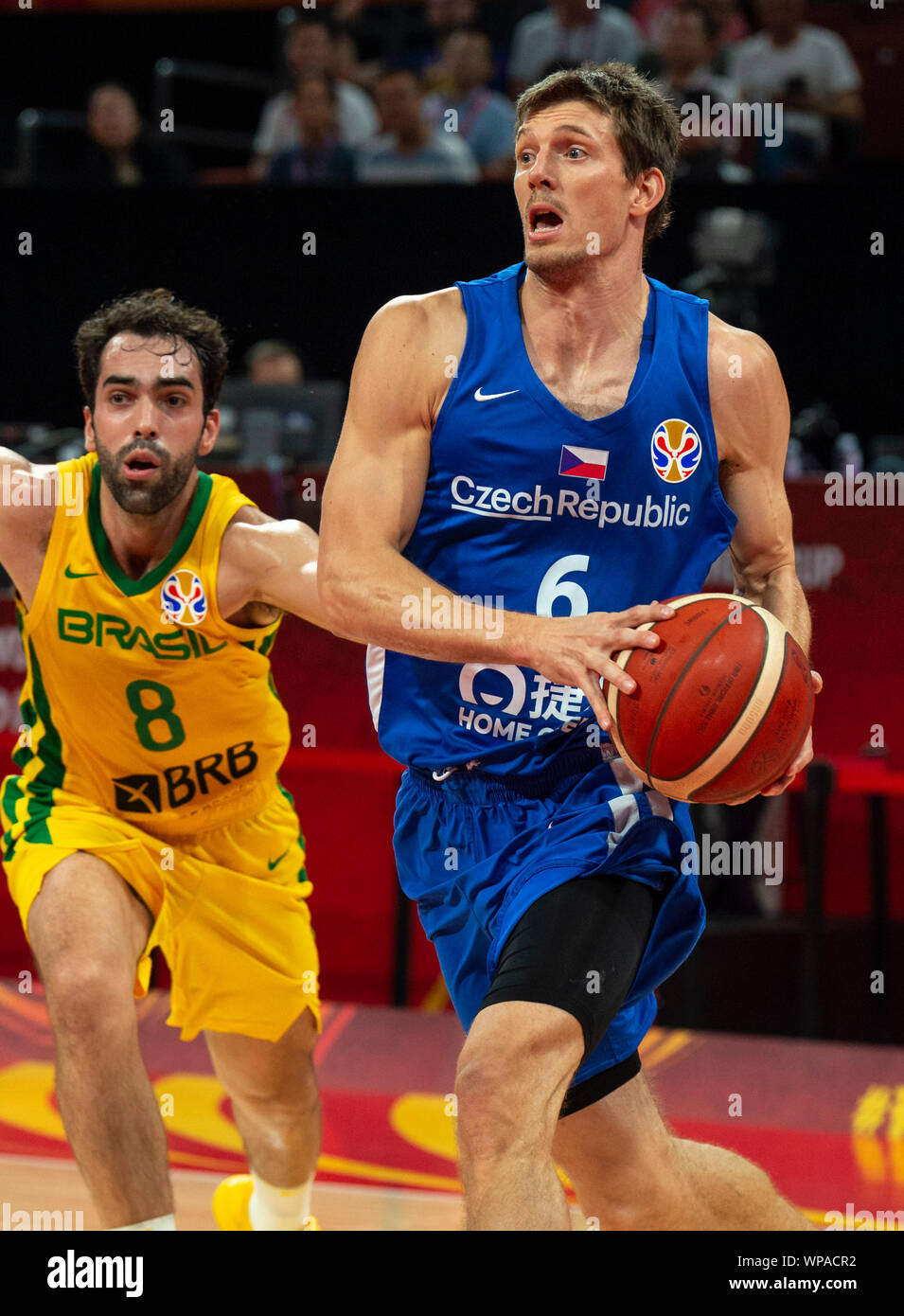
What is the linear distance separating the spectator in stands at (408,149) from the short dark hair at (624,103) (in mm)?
4356

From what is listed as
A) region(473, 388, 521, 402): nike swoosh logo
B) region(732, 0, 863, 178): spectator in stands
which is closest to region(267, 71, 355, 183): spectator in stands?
region(732, 0, 863, 178): spectator in stands

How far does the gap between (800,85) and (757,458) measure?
5.11 meters

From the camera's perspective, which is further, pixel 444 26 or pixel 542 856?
pixel 444 26

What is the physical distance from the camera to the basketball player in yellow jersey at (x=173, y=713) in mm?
3826

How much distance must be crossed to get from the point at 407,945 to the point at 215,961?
1.94 m

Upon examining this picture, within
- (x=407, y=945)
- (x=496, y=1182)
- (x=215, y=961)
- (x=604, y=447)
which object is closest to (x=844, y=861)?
(x=407, y=945)

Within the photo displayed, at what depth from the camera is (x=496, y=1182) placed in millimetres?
2570

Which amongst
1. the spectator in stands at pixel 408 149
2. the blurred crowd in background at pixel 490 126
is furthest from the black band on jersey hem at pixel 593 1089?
the spectator in stands at pixel 408 149

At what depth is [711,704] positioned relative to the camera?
108 inches

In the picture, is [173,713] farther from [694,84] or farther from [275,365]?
[694,84]

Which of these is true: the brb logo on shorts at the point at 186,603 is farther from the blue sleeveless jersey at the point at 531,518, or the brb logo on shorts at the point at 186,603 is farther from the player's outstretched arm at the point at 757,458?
the player's outstretched arm at the point at 757,458

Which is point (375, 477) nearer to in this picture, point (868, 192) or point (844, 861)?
point (844, 861)

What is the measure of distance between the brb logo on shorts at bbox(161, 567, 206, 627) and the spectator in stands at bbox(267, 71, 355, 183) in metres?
4.63

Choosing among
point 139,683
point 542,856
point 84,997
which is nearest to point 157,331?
point 139,683
